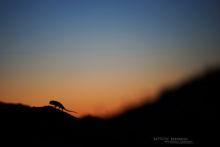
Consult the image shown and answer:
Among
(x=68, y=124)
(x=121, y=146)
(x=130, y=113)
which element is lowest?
(x=121, y=146)

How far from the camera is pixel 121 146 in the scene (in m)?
18.6

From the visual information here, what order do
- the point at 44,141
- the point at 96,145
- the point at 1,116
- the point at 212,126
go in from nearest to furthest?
the point at 44,141
the point at 1,116
the point at 96,145
the point at 212,126

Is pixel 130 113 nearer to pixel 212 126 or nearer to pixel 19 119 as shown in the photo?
pixel 212 126

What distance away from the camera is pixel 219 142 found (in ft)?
87.5

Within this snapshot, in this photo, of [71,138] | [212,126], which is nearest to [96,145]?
[71,138]

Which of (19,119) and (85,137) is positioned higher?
(19,119)

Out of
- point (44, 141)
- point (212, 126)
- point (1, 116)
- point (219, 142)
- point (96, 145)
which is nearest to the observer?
point (44, 141)

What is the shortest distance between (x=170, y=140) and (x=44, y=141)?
16040mm

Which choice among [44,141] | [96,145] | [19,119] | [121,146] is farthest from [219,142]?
[19,119]

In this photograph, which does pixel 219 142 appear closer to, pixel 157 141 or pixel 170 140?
pixel 170 140

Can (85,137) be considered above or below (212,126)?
below

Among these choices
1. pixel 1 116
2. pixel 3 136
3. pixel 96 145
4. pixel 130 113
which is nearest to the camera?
pixel 3 136

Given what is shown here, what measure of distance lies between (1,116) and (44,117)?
14.2ft

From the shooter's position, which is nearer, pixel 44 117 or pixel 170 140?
pixel 44 117
